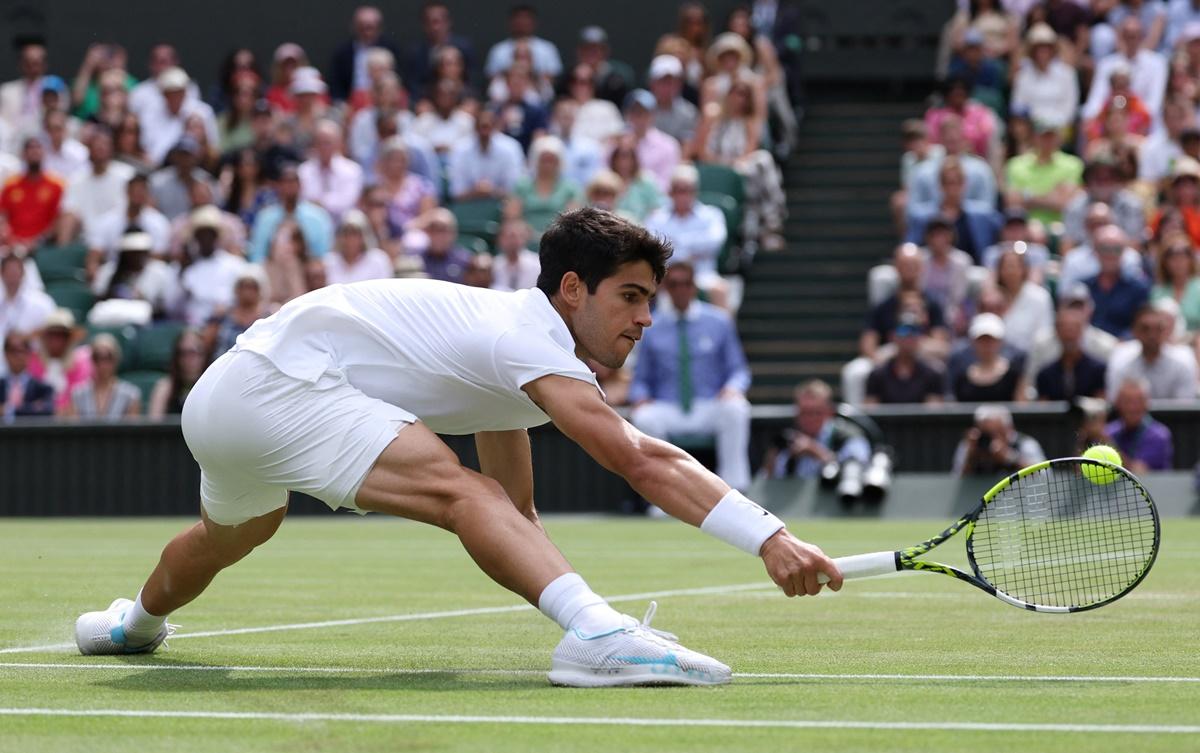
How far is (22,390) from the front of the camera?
17531mm

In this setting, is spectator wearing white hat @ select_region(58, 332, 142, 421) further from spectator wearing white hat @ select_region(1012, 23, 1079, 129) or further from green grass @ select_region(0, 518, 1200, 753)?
spectator wearing white hat @ select_region(1012, 23, 1079, 129)

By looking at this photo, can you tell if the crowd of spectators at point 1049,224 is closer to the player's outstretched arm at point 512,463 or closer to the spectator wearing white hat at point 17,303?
the spectator wearing white hat at point 17,303

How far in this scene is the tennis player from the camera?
5.46m

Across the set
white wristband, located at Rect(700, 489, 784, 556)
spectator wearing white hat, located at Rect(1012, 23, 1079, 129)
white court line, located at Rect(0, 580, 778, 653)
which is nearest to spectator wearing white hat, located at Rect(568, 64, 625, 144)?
spectator wearing white hat, located at Rect(1012, 23, 1079, 129)

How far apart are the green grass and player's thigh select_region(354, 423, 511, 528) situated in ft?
1.64


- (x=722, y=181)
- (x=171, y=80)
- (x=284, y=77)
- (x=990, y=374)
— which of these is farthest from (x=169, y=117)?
(x=990, y=374)

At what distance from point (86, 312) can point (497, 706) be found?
14890mm

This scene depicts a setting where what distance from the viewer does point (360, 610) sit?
8312 millimetres

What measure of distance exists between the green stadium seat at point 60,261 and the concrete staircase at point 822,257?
261 inches

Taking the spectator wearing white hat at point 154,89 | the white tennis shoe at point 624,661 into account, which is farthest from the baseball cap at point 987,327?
the white tennis shoe at point 624,661

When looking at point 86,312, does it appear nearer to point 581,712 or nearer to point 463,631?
point 463,631

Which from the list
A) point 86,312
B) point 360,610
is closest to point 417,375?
point 360,610

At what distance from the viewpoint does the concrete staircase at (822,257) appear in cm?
1845

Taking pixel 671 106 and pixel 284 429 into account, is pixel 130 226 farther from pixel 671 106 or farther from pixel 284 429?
pixel 284 429
